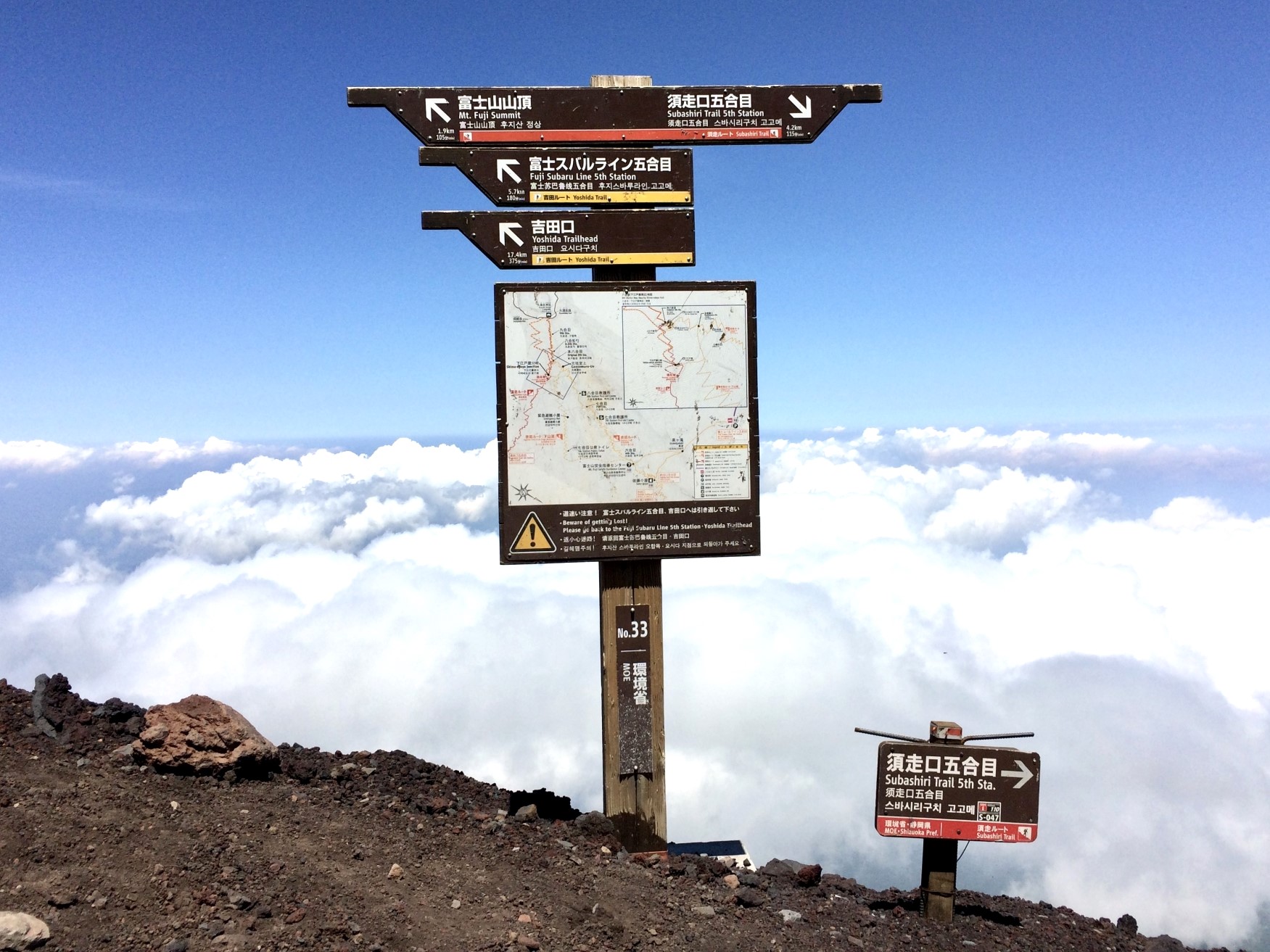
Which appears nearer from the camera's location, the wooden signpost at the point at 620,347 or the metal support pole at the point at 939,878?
the metal support pole at the point at 939,878

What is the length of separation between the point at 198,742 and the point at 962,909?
20.7 ft

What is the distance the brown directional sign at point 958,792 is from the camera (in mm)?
6328

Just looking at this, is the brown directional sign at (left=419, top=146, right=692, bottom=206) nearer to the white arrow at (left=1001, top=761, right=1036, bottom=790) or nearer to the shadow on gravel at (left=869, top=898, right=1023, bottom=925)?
the white arrow at (left=1001, top=761, right=1036, bottom=790)

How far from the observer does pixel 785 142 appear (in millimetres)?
7617

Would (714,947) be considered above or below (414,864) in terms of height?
below

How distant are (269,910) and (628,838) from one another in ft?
10.7

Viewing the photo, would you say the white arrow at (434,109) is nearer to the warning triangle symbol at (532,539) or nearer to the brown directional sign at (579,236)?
the brown directional sign at (579,236)

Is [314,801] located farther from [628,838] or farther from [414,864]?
[628,838]

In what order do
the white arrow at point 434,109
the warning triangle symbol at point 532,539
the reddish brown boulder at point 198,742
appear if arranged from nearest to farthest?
the reddish brown boulder at point 198,742 < the warning triangle symbol at point 532,539 < the white arrow at point 434,109

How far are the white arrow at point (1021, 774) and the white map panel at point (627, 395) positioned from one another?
3.01m

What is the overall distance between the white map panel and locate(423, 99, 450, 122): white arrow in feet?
5.49

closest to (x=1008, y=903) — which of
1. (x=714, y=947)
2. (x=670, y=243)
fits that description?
(x=714, y=947)

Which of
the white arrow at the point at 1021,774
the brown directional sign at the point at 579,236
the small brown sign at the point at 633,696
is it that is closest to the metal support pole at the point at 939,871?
the white arrow at the point at 1021,774

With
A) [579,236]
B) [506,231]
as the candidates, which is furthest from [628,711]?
[506,231]
